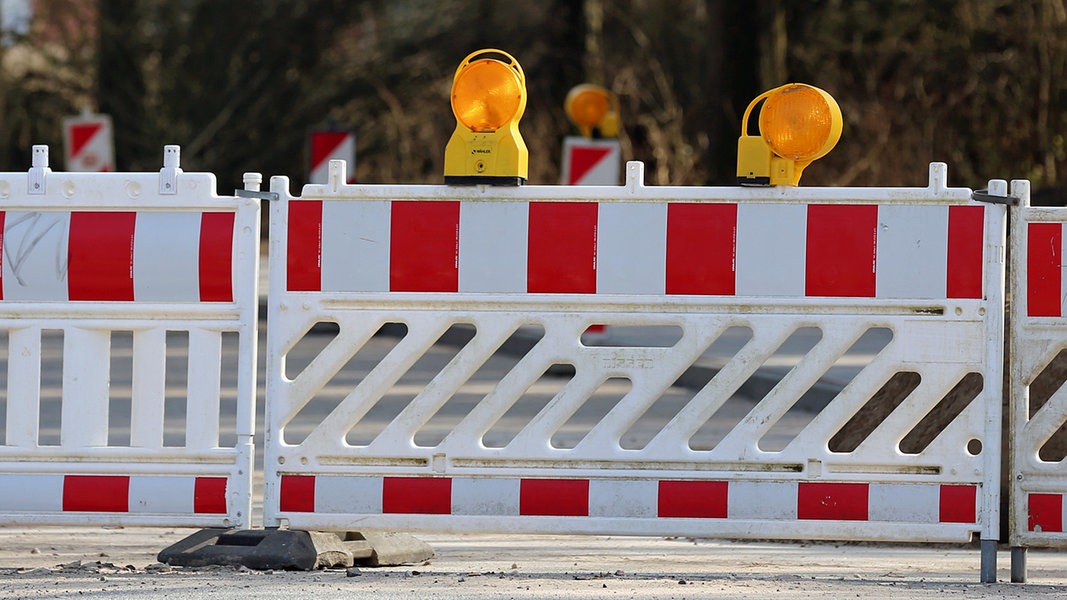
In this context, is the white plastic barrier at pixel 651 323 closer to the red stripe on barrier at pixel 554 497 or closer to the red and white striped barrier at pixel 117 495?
the red stripe on barrier at pixel 554 497

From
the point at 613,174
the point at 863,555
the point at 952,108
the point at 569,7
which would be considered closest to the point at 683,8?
the point at 569,7

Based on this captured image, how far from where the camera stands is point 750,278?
477 centimetres

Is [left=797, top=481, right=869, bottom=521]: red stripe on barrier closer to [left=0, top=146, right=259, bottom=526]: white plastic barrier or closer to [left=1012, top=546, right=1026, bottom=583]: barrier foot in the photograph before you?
[left=1012, top=546, right=1026, bottom=583]: barrier foot

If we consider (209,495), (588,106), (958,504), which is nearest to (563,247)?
(209,495)

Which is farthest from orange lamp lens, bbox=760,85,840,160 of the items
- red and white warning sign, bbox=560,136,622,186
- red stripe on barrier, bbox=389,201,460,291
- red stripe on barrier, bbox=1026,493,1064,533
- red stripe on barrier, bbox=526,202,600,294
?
red and white warning sign, bbox=560,136,622,186

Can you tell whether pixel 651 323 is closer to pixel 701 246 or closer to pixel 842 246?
pixel 701 246

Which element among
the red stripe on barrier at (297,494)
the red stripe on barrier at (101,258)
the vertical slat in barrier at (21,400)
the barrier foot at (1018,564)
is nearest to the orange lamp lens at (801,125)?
the barrier foot at (1018,564)

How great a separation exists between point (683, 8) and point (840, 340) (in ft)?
77.3

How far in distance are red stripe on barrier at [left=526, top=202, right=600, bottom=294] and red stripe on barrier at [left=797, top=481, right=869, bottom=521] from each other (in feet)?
2.90

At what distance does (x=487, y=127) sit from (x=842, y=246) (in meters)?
1.12

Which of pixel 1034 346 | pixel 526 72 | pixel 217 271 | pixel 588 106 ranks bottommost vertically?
pixel 1034 346

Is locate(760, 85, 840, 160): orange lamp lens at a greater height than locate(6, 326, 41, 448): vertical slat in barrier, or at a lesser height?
greater

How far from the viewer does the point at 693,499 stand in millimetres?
4789

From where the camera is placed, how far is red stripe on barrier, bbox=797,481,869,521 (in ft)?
15.7
